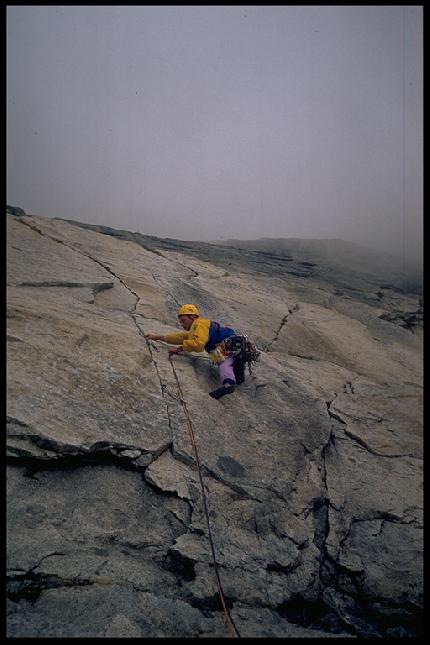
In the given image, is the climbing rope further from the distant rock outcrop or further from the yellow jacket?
the distant rock outcrop

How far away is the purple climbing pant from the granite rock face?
260 millimetres

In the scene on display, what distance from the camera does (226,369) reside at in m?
6.00

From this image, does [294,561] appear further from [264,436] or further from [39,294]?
[39,294]

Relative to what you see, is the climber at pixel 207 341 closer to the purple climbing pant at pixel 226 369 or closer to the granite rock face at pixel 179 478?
the purple climbing pant at pixel 226 369

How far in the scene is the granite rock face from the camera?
335cm

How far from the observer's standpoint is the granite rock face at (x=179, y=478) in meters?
3.35

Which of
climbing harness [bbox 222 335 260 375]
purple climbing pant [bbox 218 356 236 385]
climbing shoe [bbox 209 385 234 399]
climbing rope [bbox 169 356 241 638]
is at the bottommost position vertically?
climbing rope [bbox 169 356 241 638]

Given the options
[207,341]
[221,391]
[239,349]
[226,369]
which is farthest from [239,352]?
[221,391]

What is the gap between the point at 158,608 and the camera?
324 cm

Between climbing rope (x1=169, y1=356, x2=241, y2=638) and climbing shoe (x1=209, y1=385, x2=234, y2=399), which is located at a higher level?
climbing shoe (x1=209, y1=385, x2=234, y2=399)

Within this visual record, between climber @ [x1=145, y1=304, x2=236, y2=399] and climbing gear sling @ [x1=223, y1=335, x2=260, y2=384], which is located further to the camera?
climbing gear sling @ [x1=223, y1=335, x2=260, y2=384]

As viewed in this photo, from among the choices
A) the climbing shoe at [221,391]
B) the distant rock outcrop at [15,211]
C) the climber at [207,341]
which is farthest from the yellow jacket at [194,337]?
the distant rock outcrop at [15,211]

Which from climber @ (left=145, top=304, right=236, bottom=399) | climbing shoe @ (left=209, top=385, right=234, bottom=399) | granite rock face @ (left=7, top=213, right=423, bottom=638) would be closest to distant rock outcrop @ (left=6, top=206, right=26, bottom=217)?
granite rock face @ (left=7, top=213, right=423, bottom=638)

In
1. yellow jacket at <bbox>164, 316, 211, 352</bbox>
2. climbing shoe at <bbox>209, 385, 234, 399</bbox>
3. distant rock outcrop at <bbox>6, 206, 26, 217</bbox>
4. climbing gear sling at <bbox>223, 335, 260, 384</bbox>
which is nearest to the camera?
climbing shoe at <bbox>209, 385, 234, 399</bbox>
